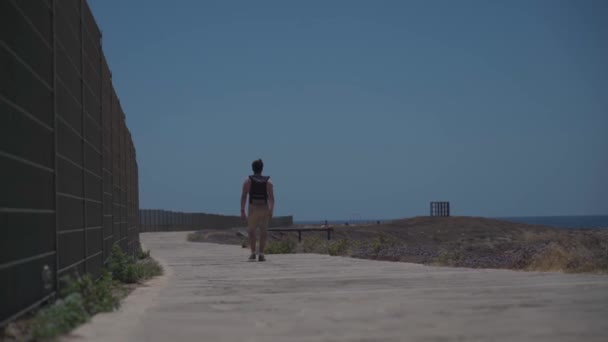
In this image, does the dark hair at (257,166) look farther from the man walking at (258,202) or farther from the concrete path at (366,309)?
the concrete path at (366,309)

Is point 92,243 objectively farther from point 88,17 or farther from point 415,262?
point 415,262

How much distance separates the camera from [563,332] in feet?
16.0

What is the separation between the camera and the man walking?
47.9ft

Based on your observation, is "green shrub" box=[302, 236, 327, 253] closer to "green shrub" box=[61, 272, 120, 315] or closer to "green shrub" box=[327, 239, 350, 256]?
"green shrub" box=[327, 239, 350, 256]

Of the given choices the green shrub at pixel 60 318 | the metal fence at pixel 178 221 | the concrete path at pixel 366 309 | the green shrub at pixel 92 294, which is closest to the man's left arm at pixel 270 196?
the concrete path at pixel 366 309

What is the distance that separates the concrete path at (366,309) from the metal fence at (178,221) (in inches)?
1966

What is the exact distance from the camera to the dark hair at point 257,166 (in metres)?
14.9

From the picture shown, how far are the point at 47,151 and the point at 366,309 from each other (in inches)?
104

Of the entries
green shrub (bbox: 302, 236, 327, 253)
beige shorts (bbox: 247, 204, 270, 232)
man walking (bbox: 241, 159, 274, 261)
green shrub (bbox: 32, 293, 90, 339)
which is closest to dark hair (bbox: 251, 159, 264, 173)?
man walking (bbox: 241, 159, 274, 261)

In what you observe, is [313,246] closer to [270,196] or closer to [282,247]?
[282,247]

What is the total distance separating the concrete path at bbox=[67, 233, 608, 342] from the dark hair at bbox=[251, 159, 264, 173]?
5.36 metres

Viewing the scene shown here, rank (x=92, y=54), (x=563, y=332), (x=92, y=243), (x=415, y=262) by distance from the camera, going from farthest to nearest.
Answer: (x=415, y=262)
(x=92, y=54)
(x=92, y=243)
(x=563, y=332)

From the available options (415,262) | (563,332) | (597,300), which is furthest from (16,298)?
(415,262)

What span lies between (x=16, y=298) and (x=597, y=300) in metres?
4.29
